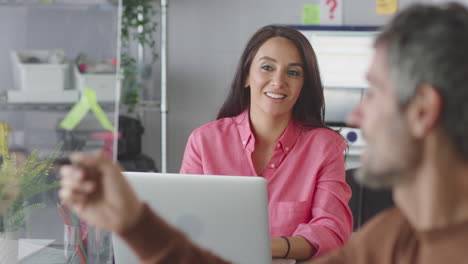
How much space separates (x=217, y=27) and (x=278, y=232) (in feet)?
8.11

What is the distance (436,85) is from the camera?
0.83m

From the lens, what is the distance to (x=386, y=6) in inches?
165

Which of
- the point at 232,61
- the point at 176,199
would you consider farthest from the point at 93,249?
the point at 232,61

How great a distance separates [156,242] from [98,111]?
2419 mm

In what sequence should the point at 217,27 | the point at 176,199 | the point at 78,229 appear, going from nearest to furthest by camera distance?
1. the point at 176,199
2. the point at 78,229
3. the point at 217,27

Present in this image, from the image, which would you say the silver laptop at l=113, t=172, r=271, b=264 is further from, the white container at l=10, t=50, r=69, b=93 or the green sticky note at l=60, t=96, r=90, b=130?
the white container at l=10, t=50, r=69, b=93

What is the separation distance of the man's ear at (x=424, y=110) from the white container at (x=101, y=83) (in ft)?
8.33

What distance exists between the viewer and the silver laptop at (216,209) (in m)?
1.40

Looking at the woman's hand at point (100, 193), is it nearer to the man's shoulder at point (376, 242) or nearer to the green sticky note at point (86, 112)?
the man's shoulder at point (376, 242)

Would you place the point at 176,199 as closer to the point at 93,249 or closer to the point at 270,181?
the point at 93,249

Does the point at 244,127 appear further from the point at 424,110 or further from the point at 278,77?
the point at 424,110

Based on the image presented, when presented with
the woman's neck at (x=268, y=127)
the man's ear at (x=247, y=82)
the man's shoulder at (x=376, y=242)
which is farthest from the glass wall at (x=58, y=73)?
the man's shoulder at (x=376, y=242)

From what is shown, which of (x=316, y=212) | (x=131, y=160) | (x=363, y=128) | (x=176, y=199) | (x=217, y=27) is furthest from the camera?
(x=217, y=27)

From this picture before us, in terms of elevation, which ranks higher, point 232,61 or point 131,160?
point 232,61
